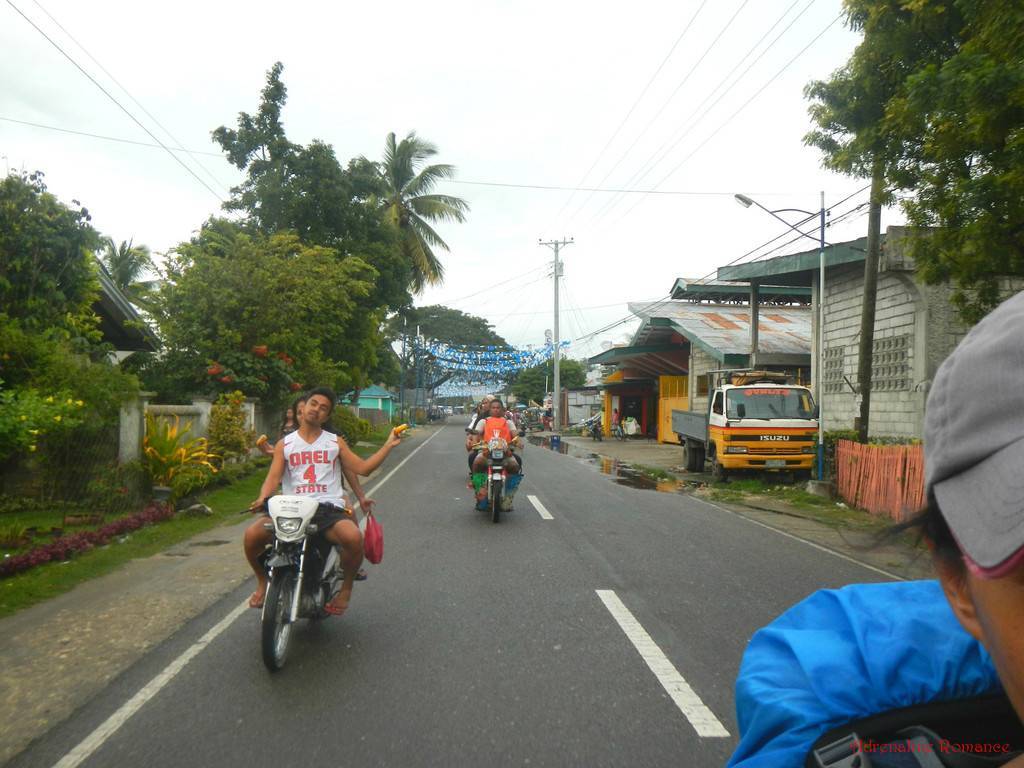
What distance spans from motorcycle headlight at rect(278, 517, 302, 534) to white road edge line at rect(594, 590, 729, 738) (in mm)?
2329

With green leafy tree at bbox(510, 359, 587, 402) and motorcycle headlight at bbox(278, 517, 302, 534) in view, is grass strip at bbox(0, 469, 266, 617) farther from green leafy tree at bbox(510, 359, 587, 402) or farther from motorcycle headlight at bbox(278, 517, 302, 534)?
green leafy tree at bbox(510, 359, 587, 402)

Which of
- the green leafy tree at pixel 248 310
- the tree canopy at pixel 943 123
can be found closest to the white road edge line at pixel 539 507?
the tree canopy at pixel 943 123

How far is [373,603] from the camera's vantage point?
6250 mm

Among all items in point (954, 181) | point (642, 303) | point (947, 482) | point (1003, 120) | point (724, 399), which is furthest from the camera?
point (642, 303)

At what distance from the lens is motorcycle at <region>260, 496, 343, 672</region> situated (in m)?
4.46

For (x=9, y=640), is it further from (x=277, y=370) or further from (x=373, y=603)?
(x=277, y=370)

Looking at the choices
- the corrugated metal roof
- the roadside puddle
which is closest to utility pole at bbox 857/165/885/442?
the roadside puddle

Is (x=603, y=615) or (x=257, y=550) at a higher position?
(x=257, y=550)

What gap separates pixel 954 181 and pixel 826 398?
12.6 metres

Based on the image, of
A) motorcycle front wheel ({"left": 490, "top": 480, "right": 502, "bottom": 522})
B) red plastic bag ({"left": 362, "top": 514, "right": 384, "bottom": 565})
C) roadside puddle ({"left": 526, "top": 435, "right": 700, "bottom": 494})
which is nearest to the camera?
red plastic bag ({"left": 362, "top": 514, "right": 384, "bottom": 565})

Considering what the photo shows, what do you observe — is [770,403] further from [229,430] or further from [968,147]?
[229,430]

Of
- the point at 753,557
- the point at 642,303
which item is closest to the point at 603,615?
the point at 753,557

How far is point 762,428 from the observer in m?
16.3

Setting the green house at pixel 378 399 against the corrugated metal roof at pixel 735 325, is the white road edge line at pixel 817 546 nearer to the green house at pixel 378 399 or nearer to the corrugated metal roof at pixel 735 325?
the corrugated metal roof at pixel 735 325
